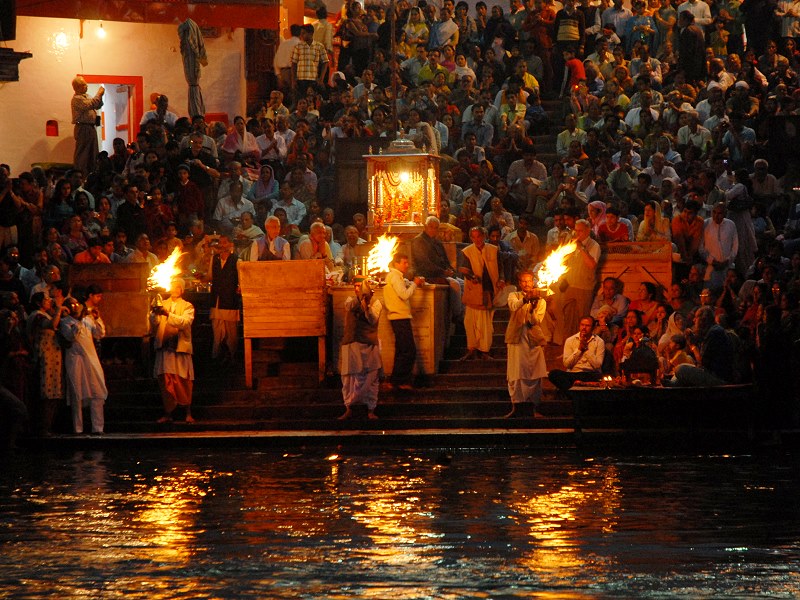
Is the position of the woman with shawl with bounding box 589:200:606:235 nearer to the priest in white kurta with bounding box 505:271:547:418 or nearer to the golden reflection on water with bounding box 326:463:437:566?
the priest in white kurta with bounding box 505:271:547:418

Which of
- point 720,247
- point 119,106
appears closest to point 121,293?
point 720,247

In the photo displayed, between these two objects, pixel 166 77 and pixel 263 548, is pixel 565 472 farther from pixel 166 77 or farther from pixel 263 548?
pixel 166 77

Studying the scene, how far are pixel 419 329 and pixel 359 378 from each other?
134 cm

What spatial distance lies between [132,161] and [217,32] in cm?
618

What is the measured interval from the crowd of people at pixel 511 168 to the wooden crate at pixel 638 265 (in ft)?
0.76

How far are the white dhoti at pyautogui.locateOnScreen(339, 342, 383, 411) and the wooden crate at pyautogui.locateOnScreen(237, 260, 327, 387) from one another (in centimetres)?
102

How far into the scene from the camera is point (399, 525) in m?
11.9

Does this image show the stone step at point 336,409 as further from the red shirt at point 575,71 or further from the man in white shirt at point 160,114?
the red shirt at point 575,71

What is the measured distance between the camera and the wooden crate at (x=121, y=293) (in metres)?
19.4

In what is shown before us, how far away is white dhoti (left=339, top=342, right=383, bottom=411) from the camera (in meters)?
18.0

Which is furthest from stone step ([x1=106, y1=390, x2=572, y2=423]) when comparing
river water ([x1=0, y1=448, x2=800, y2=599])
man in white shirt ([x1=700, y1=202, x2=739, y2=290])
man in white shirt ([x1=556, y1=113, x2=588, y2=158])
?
man in white shirt ([x1=556, y1=113, x2=588, y2=158])

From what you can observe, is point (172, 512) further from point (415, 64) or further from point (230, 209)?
point (415, 64)

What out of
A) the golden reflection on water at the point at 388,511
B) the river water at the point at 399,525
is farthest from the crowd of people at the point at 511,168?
the golden reflection on water at the point at 388,511

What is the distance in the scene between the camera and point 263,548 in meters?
11.0
